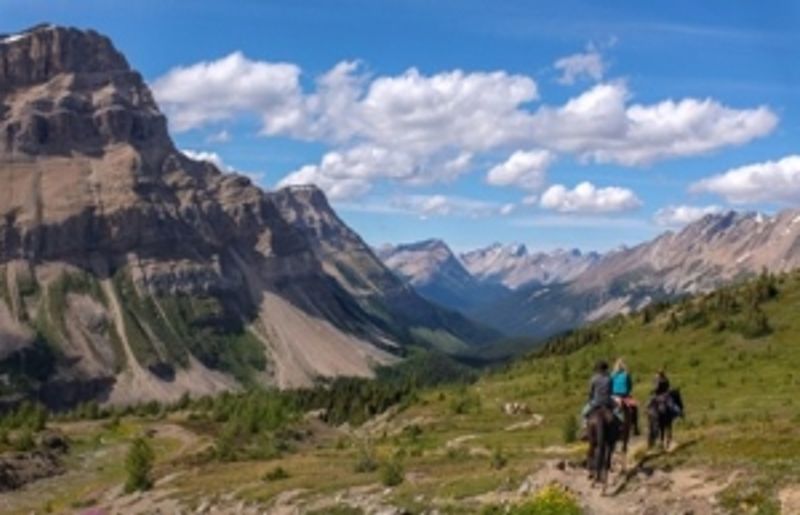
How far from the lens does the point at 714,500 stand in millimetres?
33656

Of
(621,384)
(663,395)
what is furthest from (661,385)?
(621,384)

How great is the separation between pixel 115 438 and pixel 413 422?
188ft

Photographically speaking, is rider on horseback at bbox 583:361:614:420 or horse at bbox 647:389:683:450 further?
horse at bbox 647:389:683:450

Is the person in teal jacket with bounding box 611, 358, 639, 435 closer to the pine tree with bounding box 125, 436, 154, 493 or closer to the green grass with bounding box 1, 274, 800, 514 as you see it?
the green grass with bounding box 1, 274, 800, 514

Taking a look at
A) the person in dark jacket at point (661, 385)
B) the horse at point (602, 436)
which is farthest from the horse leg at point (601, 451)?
the person in dark jacket at point (661, 385)

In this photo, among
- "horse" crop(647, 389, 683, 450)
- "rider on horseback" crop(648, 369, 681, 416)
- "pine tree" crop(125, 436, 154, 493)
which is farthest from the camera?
"pine tree" crop(125, 436, 154, 493)

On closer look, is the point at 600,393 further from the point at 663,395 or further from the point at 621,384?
the point at 663,395

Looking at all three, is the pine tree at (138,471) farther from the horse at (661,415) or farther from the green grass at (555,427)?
the horse at (661,415)

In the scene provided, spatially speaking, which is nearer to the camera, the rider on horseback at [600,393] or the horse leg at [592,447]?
the horse leg at [592,447]

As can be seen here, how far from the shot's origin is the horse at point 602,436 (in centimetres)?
3659

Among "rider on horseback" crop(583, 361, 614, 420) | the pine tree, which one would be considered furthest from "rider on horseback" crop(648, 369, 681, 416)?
the pine tree

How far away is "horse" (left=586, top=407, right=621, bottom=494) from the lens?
1441 inches

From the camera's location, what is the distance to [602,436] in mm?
36500

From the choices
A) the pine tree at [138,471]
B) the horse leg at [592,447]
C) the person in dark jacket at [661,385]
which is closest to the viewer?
the horse leg at [592,447]
